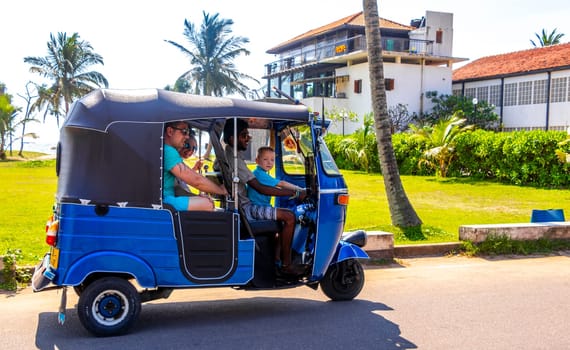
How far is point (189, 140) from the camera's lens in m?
6.50

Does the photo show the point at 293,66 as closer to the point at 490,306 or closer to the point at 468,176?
the point at 468,176

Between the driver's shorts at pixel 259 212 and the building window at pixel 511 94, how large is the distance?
3694cm

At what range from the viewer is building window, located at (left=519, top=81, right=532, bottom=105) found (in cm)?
3900

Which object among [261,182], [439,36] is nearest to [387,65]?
[439,36]

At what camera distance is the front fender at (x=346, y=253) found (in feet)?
22.7

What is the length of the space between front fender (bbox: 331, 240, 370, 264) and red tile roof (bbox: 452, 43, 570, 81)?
1299 inches

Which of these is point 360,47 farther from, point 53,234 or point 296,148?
point 53,234

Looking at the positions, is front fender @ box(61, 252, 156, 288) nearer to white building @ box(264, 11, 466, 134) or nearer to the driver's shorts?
the driver's shorts

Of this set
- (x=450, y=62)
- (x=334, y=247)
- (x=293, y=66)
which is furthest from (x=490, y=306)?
(x=293, y=66)

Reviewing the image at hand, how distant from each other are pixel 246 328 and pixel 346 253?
1.49 m

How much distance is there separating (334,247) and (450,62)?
4181 cm

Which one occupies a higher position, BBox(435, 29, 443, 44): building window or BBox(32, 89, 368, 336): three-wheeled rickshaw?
BBox(435, 29, 443, 44): building window

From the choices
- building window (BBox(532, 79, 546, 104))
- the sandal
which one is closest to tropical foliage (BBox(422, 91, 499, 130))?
building window (BBox(532, 79, 546, 104))

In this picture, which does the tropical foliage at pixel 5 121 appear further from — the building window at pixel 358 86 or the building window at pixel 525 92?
the building window at pixel 525 92
